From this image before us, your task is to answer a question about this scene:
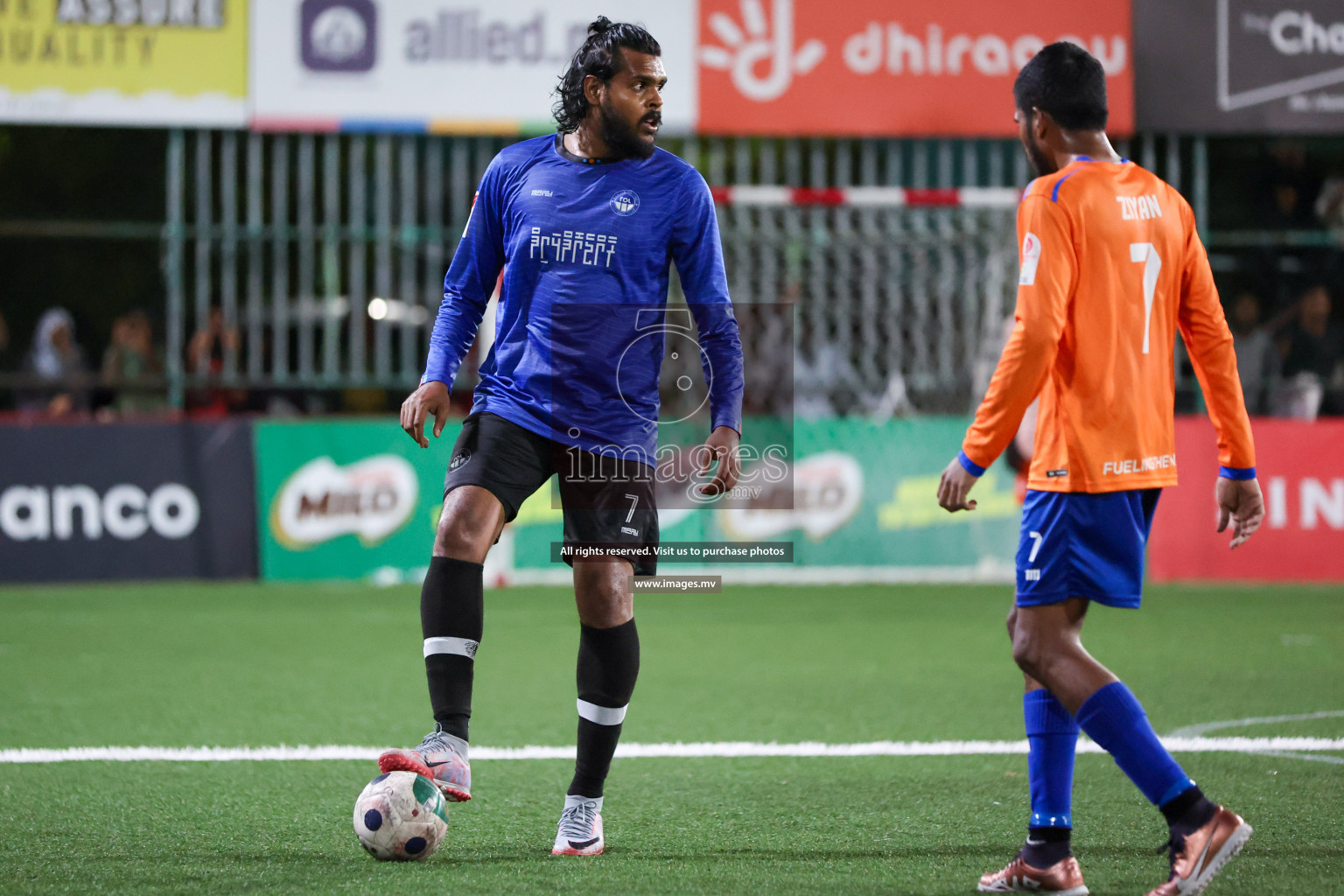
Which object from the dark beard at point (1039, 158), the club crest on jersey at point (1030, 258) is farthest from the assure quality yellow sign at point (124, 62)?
the club crest on jersey at point (1030, 258)

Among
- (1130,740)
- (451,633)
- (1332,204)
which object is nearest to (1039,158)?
(1130,740)

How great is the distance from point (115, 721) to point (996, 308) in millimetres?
7806

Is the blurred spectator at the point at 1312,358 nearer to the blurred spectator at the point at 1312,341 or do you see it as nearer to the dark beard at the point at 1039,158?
the blurred spectator at the point at 1312,341

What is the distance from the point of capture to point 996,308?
1182 centimetres

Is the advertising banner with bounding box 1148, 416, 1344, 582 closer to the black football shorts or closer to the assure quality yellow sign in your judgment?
the assure quality yellow sign

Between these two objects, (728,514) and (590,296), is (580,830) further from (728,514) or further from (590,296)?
(728,514)

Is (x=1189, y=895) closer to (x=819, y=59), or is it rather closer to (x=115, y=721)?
(x=115, y=721)

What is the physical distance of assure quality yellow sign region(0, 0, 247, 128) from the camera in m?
11.6

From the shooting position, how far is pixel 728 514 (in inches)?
451

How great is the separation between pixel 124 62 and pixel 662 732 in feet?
27.1

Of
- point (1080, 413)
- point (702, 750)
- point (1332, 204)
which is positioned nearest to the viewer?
point (1080, 413)

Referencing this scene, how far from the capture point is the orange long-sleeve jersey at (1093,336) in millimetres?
3473

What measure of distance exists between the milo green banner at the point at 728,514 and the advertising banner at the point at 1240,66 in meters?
3.33

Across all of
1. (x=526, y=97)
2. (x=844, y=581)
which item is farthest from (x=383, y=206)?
(x=844, y=581)
